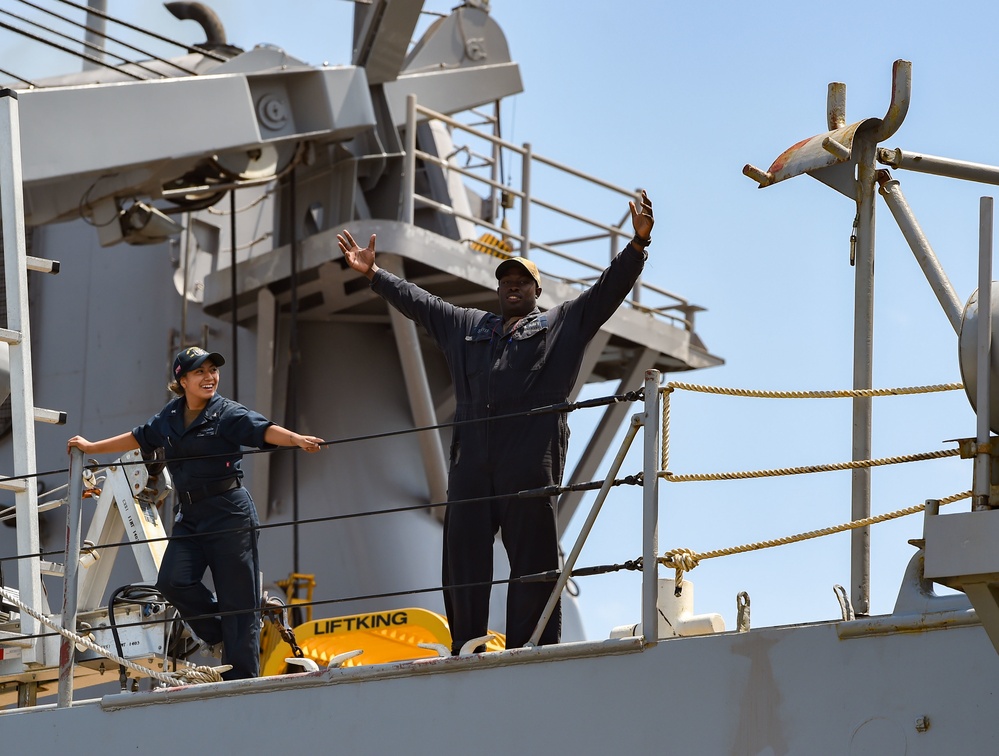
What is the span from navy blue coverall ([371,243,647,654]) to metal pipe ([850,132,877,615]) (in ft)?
2.78

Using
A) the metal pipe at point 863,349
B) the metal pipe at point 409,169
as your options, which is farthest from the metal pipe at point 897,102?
the metal pipe at point 409,169

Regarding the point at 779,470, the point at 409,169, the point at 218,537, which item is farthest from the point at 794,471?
the point at 409,169

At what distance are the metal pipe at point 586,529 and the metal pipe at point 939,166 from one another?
116 cm

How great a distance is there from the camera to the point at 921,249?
200 inches

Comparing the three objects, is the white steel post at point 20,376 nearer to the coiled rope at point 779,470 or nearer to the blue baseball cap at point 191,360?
the blue baseball cap at point 191,360

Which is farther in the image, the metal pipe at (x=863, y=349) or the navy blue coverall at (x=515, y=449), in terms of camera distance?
the navy blue coverall at (x=515, y=449)

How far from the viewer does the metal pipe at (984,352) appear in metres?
4.36

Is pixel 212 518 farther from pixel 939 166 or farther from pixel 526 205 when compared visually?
pixel 526 205

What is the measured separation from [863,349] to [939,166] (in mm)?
634

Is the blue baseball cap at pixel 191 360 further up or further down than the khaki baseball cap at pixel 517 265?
further down

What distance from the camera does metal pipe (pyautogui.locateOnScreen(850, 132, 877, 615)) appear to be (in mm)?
5336

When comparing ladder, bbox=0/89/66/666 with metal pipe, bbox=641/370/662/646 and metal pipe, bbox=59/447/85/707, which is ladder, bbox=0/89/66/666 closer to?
metal pipe, bbox=59/447/85/707

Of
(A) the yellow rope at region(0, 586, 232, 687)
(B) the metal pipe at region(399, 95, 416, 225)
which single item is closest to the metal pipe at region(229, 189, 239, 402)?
(B) the metal pipe at region(399, 95, 416, 225)

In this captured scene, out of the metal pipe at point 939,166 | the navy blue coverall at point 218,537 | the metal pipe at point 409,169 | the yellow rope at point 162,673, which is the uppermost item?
the metal pipe at point 409,169
